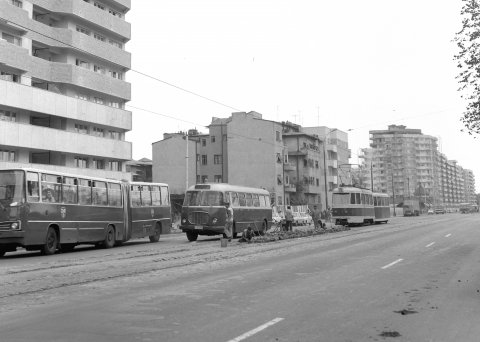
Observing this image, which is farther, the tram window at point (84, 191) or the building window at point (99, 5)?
the building window at point (99, 5)

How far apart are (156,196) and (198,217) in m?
3.05

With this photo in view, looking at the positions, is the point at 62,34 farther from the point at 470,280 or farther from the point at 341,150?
the point at 341,150

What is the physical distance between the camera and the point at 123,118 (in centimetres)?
5356

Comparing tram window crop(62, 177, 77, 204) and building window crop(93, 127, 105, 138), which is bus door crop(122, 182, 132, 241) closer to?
tram window crop(62, 177, 77, 204)

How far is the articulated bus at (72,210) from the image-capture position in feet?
61.4

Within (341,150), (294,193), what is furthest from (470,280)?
(341,150)

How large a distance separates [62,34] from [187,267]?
127 feet

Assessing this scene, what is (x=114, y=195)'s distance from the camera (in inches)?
994

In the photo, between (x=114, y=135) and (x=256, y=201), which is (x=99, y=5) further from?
(x=256, y=201)

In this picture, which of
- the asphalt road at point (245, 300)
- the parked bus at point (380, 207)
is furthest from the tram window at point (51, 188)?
the parked bus at point (380, 207)

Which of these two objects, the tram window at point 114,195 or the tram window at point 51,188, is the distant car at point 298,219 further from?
the tram window at point 51,188

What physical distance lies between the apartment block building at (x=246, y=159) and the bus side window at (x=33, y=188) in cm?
5609

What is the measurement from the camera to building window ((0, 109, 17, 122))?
41250 millimetres

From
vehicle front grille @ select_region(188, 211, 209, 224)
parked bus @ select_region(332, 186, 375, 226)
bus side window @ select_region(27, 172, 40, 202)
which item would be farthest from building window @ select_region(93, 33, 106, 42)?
bus side window @ select_region(27, 172, 40, 202)
